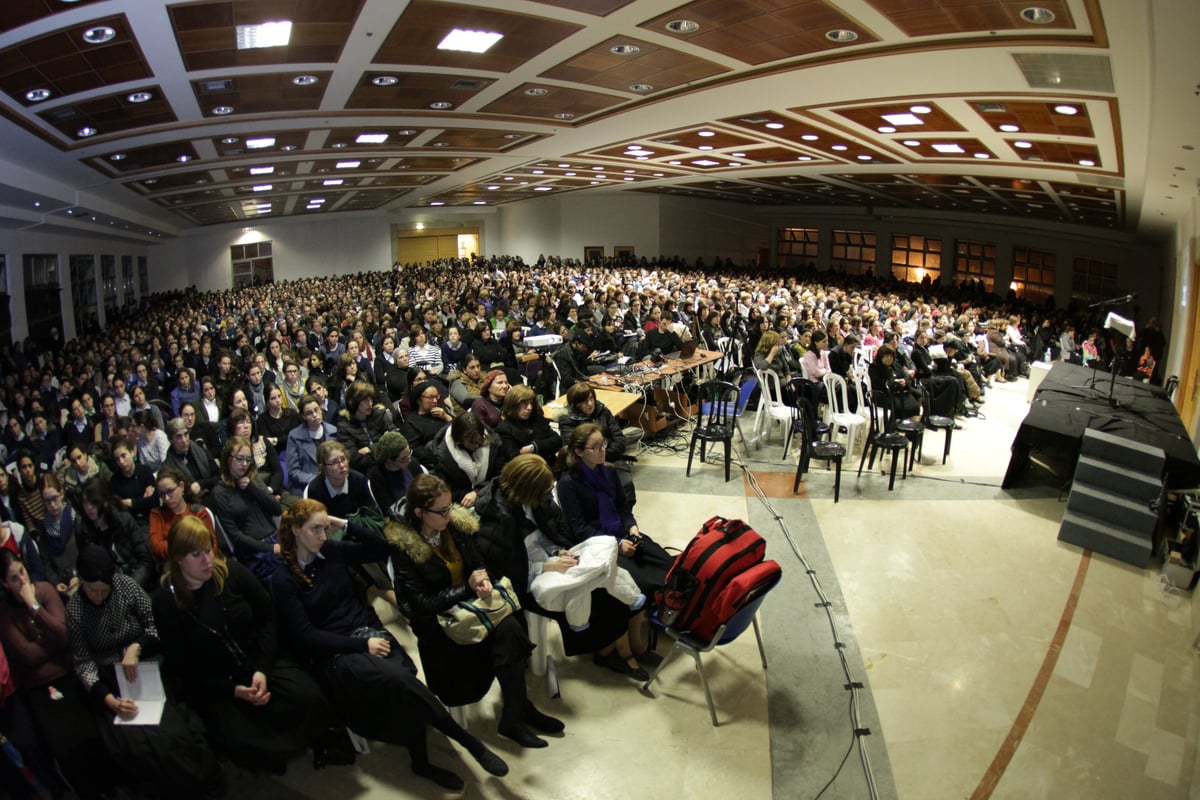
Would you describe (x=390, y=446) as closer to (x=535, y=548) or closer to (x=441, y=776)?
(x=535, y=548)

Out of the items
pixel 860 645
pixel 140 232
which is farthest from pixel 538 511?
pixel 140 232

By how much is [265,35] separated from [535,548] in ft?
15.3

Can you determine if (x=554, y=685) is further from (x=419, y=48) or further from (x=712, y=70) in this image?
(x=712, y=70)

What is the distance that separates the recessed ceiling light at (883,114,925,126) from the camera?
8.52 m

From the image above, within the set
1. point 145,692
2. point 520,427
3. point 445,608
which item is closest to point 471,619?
point 445,608

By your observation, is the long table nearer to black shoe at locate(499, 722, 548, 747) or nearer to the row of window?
black shoe at locate(499, 722, 548, 747)

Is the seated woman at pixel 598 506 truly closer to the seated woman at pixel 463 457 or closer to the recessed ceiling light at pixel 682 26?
the seated woman at pixel 463 457

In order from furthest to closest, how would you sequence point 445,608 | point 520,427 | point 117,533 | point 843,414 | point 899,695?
point 843,414 → point 520,427 → point 117,533 → point 899,695 → point 445,608

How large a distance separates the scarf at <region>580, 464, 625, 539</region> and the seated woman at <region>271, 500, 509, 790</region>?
4.41 ft

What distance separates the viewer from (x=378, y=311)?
44.5ft

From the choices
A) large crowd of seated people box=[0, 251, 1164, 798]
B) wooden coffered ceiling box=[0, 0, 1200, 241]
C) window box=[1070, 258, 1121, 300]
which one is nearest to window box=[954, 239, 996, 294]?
window box=[1070, 258, 1121, 300]

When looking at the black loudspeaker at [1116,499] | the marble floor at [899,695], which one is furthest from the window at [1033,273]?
the marble floor at [899,695]

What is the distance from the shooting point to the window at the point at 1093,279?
21.1 metres

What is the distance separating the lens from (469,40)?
6.03 meters
